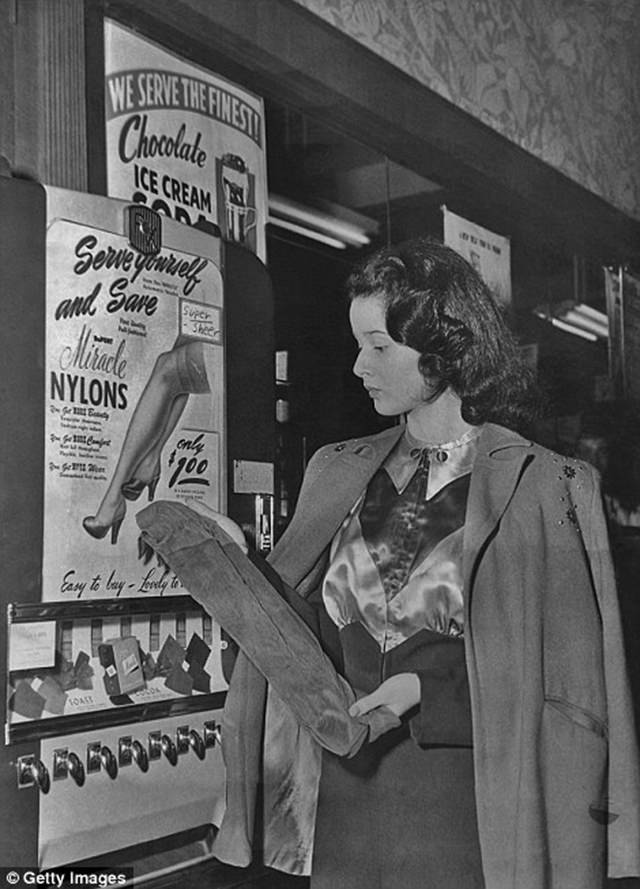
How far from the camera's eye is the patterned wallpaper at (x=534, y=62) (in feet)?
4.51

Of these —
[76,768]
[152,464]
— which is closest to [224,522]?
[152,464]

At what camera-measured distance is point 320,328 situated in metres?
1.32

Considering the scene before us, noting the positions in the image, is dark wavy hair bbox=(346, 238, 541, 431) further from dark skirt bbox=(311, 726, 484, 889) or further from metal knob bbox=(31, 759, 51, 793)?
metal knob bbox=(31, 759, 51, 793)

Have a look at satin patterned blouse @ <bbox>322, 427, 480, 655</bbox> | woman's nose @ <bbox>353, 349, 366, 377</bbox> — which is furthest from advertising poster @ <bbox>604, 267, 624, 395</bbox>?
woman's nose @ <bbox>353, 349, 366, 377</bbox>

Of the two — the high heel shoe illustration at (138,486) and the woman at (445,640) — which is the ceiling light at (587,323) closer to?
the woman at (445,640)

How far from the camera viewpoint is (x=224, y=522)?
1.30 metres

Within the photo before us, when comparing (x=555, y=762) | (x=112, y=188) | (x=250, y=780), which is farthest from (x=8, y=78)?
(x=555, y=762)

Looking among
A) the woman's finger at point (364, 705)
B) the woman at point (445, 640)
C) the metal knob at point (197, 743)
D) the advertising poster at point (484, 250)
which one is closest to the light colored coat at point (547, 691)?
the woman at point (445, 640)

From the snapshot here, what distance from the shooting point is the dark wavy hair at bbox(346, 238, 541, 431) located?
125 centimetres

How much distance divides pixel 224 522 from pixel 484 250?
1.54ft

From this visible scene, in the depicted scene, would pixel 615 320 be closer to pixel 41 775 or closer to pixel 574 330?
pixel 574 330

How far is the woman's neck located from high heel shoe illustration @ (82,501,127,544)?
1.20 ft

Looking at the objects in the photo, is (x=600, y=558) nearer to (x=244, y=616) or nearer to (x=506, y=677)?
(x=506, y=677)

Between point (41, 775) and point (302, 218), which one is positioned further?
point (302, 218)
